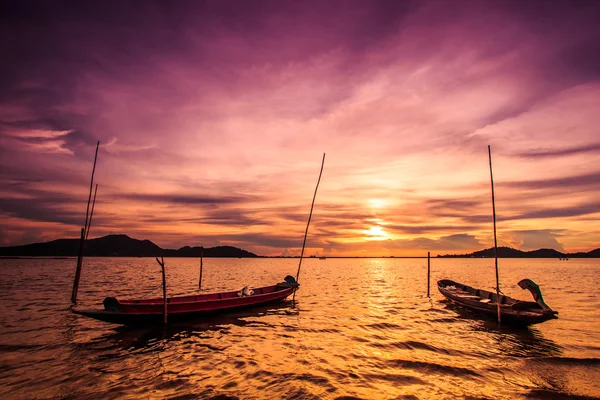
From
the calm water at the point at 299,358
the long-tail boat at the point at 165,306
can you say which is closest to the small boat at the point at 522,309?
the calm water at the point at 299,358

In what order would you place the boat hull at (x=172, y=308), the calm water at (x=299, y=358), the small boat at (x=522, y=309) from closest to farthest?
the calm water at (x=299, y=358) < the boat hull at (x=172, y=308) < the small boat at (x=522, y=309)

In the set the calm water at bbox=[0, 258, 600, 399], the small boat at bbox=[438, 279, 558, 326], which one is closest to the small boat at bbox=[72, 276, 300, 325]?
the calm water at bbox=[0, 258, 600, 399]

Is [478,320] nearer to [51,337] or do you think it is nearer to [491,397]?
[491,397]

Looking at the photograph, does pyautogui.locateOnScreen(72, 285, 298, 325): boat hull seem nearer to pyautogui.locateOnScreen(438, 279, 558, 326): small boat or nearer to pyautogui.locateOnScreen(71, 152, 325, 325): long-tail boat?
pyautogui.locateOnScreen(71, 152, 325, 325): long-tail boat

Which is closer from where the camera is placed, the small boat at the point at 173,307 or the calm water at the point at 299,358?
the calm water at the point at 299,358

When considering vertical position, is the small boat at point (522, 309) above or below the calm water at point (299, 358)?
above

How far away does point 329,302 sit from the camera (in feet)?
95.8

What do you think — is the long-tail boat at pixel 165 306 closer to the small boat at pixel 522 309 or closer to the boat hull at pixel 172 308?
the boat hull at pixel 172 308

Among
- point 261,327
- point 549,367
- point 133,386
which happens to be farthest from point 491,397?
point 261,327

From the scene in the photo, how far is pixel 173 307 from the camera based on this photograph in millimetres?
17844

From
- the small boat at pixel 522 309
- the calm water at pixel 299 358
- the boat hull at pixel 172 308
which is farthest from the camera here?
the small boat at pixel 522 309

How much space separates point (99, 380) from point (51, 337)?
25.9 ft

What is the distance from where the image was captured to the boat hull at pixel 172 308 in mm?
15641

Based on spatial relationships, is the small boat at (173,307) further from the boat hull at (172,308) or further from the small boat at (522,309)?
the small boat at (522,309)
